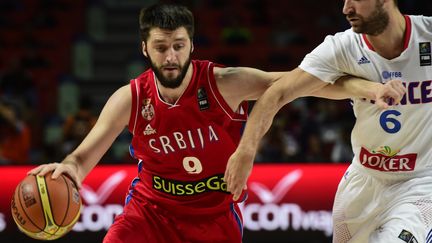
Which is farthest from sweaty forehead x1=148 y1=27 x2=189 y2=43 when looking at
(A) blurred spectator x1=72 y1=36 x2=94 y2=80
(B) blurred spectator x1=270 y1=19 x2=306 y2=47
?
(A) blurred spectator x1=72 y1=36 x2=94 y2=80

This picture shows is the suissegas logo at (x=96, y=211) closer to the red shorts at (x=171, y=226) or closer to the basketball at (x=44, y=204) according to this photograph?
the red shorts at (x=171, y=226)

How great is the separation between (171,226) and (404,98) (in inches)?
67.2

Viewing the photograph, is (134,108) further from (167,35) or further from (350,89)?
(350,89)

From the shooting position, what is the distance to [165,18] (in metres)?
4.88

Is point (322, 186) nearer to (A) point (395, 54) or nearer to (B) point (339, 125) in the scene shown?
(B) point (339, 125)

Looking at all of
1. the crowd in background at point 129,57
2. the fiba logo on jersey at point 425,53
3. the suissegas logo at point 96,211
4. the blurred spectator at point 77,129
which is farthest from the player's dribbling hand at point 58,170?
the crowd in background at point 129,57

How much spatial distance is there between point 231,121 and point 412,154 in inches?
46.2

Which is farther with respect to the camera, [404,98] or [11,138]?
[11,138]

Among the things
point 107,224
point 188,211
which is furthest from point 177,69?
point 107,224

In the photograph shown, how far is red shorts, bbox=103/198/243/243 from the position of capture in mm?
4945

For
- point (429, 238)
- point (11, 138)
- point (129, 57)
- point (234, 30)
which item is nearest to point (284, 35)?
point (234, 30)

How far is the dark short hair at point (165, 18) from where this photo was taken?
4.88 metres

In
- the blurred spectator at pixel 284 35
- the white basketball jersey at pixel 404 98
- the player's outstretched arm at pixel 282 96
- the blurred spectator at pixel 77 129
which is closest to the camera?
the player's outstretched arm at pixel 282 96

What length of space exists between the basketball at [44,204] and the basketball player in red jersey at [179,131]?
401 millimetres
